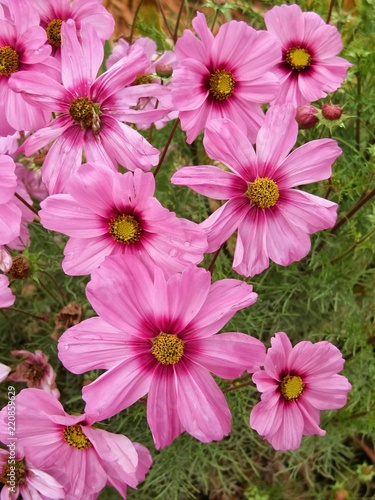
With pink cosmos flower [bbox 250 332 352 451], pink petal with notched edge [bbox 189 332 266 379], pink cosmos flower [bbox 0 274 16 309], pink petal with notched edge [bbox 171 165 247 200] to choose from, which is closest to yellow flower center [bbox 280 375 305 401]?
pink cosmos flower [bbox 250 332 352 451]

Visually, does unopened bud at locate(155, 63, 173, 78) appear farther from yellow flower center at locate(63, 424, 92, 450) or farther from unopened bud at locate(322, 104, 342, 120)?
yellow flower center at locate(63, 424, 92, 450)

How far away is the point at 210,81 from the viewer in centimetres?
66

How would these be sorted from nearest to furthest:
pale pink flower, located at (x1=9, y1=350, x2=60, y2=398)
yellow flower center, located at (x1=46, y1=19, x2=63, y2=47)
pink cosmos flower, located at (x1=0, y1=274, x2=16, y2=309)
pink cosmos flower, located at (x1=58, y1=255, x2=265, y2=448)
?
pink cosmos flower, located at (x1=58, y1=255, x2=265, y2=448) < pink cosmos flower, located at (x1=0, y1=274, x2=16, y2=309) < yellow flower center, located at (x1=46, y1=19, x2=63, y2=47) < pale pink flower, located at (x1=9, y1=350, x2=60, y2=398)

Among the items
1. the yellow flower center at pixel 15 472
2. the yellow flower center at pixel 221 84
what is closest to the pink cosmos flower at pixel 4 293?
the yellow flower center at pixel 15 472

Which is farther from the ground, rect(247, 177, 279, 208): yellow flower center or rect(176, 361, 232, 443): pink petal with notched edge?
rect(247, 177, 279, 208): yellow flower center

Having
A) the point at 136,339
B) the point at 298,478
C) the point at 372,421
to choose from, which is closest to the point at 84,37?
the point at 136,339

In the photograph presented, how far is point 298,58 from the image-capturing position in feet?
2.48

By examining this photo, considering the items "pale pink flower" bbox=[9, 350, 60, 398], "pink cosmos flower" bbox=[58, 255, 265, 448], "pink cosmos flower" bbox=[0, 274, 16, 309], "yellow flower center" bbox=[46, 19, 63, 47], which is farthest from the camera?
"pale pink flower" bbox=[9, 350, 60, 398]

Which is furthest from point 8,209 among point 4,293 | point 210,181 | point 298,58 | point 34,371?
point 298,58

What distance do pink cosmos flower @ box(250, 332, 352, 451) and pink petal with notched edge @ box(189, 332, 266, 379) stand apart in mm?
81

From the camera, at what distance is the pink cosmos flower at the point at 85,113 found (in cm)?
60

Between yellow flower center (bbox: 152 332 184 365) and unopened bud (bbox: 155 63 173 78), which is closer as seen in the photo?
yellow flower center (bbox: 152 332 184 365)

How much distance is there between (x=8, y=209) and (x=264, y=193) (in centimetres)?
27

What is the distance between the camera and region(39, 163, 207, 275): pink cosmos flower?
0.54 metres
